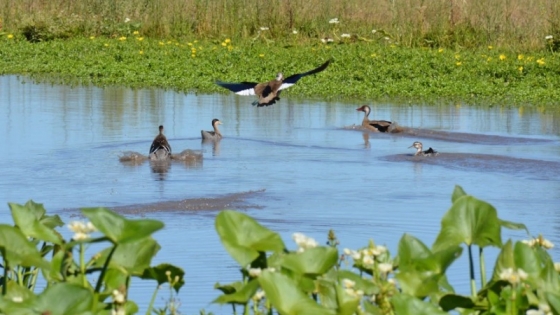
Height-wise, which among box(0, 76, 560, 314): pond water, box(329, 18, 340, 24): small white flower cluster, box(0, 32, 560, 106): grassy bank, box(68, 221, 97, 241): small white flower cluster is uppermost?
box(329, 18, 340, 24): small white flower cluster

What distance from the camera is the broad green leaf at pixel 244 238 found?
10.3ft

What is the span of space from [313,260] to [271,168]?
261 inches

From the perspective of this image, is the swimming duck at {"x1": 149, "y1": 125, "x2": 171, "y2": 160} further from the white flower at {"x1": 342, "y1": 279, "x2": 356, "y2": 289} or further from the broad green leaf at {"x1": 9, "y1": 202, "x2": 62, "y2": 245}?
Result: the white flower at {"x1": 342, "y1": 279, "x2": 356, "y2": 289}

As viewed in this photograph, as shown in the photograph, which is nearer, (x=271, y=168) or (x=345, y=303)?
(x=345, y=303)

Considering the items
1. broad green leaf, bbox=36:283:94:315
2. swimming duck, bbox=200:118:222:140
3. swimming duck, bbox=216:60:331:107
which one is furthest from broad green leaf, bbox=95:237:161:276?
swimming duck, bbox=200:118:222:140

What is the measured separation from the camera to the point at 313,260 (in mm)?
3105

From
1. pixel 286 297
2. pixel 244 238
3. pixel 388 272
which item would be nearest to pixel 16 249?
pixel 244 238

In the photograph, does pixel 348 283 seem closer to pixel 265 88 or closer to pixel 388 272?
pixel 388 272

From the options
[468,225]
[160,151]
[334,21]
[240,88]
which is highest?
[334,21]

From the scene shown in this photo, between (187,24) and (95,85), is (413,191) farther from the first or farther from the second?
(187,24)

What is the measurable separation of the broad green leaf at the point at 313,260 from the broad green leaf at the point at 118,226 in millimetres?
393

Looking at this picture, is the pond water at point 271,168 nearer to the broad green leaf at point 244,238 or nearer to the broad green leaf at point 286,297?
the broad green leaf at point 244,238

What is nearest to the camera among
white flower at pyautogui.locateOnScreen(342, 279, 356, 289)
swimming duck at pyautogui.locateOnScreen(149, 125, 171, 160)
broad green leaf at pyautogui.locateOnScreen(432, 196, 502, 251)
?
white flower at pyautogui.locateOnScreen(342, 279, 356, 289)

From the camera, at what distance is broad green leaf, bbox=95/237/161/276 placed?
3.33m
